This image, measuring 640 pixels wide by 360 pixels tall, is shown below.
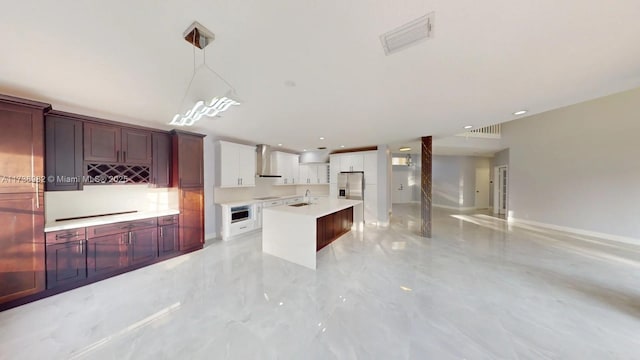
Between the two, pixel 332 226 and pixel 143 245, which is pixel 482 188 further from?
pixel 143 245

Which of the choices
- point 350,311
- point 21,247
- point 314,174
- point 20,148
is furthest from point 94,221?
point 314,174

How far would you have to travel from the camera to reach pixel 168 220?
352 cm

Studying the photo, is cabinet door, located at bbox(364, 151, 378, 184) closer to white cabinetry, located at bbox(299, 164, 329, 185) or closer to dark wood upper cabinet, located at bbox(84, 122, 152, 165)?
white cabinetry, located at bbox(299, 164, 329, 185)

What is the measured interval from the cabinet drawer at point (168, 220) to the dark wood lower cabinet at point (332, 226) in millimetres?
2649

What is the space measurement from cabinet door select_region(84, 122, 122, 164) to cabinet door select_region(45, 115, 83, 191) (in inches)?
2.9

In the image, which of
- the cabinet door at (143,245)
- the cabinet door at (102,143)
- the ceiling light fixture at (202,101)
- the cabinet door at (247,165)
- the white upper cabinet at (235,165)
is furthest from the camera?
the cabinet door at (247,165)

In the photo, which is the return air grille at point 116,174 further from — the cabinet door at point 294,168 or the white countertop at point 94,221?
the cabinet door at point 294,168

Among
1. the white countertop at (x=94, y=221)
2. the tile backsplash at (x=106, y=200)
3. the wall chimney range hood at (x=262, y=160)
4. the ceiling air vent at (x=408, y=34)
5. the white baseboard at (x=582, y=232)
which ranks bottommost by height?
the white baseboard at (x=582, y=232)

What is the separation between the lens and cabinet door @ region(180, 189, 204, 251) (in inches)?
146

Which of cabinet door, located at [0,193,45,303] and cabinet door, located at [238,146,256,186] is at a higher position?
cabinet door, located at [238,146,256,186]

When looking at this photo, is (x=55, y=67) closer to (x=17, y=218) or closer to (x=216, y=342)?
(x=17, y=218)

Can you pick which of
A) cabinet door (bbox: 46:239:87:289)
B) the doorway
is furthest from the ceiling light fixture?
the doorway

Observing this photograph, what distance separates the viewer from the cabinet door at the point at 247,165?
5.11 metres

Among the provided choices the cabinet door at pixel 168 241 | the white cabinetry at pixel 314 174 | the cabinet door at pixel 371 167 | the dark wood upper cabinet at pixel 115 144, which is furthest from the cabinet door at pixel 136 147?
the cabinet door at pixel 371 167
